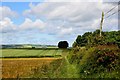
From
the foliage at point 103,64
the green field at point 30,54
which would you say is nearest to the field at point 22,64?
the green field at point 30,54

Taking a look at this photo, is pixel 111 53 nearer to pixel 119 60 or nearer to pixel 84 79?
pixel 119 60

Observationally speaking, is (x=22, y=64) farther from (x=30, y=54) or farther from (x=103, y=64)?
(x=30, y=54)

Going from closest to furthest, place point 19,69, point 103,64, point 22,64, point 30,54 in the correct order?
point 103,64 → point 19,69 → point 22,64 → point 30,54

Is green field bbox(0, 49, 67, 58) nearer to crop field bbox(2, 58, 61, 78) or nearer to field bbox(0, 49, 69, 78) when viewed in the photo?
field bbox(0, 49, 69, 78)

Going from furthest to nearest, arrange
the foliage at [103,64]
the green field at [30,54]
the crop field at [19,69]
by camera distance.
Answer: the green field at [30,54]
the crop field at [19,69]
the foliage at [103,64]

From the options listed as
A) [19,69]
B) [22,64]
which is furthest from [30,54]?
[19,69]

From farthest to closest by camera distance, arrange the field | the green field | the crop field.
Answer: the green field
the field
the crop field

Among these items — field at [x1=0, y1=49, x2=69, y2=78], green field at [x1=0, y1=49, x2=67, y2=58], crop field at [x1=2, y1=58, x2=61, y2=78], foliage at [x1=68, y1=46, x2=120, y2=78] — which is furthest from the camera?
green field at [x1=0, y1=49, x2=67, y2=58]

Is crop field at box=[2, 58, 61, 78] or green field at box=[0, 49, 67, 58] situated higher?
crop field at box=[2, 58, 61, 78]

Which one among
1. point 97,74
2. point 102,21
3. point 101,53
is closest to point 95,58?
point 101,53

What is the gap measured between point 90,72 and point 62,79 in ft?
5.96

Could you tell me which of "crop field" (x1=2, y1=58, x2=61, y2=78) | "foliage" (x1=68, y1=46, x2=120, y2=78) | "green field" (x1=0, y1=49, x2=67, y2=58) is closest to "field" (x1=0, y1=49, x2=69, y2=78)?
"crop field" (x1=2, y1=58, x2=61, y2=78)

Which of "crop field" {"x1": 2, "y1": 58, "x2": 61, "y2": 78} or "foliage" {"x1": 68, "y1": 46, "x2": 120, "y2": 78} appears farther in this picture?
"crop field" {"x1": 2, "y1": 58, "x2": 61, "y2": 78}

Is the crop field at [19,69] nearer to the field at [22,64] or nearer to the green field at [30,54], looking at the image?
the field at [22,64]
